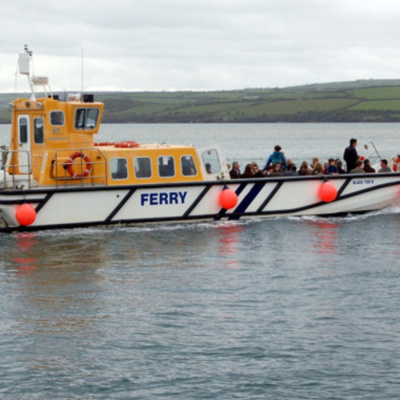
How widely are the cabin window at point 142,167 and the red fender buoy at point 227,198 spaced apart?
6.64 ft

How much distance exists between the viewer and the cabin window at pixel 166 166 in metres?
23.4

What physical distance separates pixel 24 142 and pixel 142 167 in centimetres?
321

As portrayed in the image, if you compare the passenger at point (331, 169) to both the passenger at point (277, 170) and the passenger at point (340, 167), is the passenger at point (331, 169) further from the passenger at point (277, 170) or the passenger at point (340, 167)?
the passenger at point (277, 170)

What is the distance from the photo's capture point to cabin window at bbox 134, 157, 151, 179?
2328 centimetres

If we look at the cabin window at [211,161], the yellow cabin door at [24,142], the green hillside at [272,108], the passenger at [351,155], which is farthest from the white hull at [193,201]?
the green hillside at [272,108]

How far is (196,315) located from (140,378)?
2.99 m

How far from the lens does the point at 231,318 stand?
1511 centimetres

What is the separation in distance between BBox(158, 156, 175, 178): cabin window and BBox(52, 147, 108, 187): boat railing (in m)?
1.46

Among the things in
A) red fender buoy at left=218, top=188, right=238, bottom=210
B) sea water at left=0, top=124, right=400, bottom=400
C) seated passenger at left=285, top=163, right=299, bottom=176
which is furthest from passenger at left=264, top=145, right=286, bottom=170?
sea water at left=0, top=124, right=400, bottom=400

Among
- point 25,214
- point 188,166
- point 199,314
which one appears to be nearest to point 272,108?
point 188,166

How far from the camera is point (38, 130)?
23312mm

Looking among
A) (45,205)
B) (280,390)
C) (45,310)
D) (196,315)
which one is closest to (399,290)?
(196,315)

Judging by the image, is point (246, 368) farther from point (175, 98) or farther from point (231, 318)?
point (175, 98)

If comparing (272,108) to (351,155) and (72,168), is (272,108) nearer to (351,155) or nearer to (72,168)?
(351,155)
